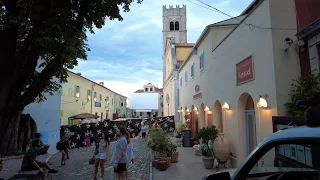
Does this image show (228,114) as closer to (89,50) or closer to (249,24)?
(249,24)

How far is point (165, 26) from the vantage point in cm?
5616

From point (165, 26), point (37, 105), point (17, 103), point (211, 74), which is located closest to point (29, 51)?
point (17, 103)

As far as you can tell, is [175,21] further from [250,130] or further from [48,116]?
[250,130]

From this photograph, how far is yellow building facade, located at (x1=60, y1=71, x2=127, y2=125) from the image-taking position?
25516 mm

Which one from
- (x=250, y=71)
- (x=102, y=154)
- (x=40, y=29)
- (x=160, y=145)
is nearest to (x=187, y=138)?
(x=160, y=145)

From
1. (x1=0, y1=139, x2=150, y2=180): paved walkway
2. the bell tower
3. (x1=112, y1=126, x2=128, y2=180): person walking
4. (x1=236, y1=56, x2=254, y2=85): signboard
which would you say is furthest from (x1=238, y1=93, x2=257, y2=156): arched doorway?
the bell tower

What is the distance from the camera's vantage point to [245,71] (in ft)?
25.1

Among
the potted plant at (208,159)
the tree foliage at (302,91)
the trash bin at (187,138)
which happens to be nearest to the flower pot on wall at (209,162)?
the potted plant at (208,159)

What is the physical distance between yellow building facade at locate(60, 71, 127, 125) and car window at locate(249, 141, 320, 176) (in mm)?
24382

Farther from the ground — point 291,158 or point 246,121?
point 246,121

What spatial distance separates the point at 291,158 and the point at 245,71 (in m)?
5.73

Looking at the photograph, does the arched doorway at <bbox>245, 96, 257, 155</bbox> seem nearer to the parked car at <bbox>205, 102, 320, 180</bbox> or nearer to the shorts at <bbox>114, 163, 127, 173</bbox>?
the shorts at <bbox>114, 163, 127, 173</bbox>

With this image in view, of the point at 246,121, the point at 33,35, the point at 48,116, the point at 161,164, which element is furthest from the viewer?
the point at 48,116

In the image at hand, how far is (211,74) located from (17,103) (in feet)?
28.1
